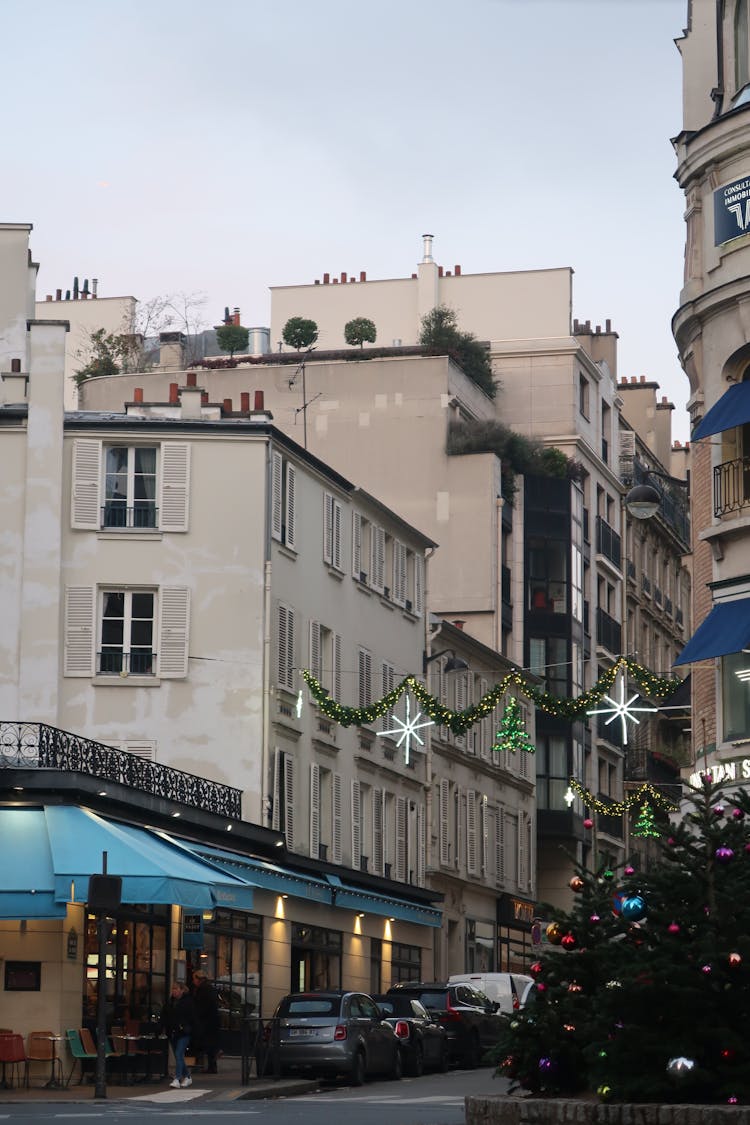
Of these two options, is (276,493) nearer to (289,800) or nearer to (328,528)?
(328,528)

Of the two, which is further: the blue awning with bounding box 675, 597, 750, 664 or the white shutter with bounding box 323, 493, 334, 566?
→ the white shutter with bounding box 323, 493, 334, 566

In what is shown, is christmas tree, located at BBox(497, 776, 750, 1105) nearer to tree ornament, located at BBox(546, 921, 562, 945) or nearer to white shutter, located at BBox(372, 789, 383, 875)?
tree ornament, located at BBox(546, 921, 562, 945)

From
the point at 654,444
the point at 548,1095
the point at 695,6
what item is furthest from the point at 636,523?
the point at 548,1095

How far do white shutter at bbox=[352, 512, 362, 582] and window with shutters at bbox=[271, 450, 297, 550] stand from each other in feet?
15.2

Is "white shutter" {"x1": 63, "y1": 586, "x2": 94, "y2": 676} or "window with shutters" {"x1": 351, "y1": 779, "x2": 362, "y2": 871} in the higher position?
"white shutter" {"x1": 63, "y1": 586, "x2": 94, "y2": 676}

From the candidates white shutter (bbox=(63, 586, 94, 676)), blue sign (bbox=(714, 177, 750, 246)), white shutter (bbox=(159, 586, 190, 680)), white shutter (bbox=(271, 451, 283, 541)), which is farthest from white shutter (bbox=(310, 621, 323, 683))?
blue sign (bbox=(714, 177, 750, 246))

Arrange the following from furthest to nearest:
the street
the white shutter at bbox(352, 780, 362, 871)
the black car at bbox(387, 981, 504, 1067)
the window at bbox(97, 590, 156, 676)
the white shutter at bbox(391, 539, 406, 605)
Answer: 1. the white shutter at bbox(391, 539, 406, 605)
2. the white shutter at bbox(352, 780, 362, 871)
3. the window at bbox(97, 590, 156, 676)
4. the black car at bbox(387, 981, 504, 1067)
5. the street

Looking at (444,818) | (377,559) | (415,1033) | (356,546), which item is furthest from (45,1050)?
(444,818)

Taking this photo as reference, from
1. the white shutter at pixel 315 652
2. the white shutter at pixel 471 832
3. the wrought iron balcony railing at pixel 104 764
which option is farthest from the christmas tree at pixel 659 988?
the white shutter at pixel 471 832

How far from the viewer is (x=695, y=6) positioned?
31.8 metres

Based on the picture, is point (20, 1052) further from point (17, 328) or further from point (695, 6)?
point (17, 328)

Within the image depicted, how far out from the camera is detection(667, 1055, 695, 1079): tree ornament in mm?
15109

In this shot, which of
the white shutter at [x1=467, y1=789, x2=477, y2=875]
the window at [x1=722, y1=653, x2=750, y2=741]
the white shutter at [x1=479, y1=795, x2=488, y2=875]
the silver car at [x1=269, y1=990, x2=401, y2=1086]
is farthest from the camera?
the white shutter at [x1=479, y1=795, x2=488, y2=875]

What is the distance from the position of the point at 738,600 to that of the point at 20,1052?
11488mm
